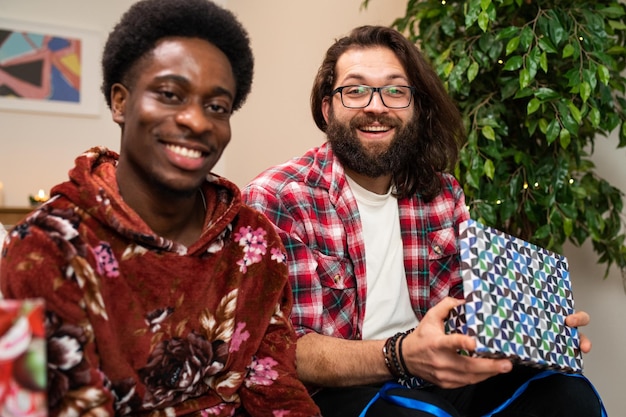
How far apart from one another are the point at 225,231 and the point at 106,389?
0.35 metres

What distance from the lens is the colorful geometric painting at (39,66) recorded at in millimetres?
4020

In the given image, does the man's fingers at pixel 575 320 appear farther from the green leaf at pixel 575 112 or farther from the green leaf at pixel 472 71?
the green leaf at pixel 472 71

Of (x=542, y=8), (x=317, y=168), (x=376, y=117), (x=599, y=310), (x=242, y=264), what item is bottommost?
(x=599, y=310)

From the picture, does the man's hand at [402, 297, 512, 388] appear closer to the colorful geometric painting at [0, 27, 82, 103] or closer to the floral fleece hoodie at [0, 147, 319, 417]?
the floral fleece hoodie at [0, 147, 319, 417]

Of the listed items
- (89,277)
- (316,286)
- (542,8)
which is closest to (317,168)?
(316,286)

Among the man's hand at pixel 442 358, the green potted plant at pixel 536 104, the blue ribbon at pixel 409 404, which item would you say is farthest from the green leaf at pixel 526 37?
the blue ribbon at pixel 409 404

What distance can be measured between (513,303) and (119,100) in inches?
29.2

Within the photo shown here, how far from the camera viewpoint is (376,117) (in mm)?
1570

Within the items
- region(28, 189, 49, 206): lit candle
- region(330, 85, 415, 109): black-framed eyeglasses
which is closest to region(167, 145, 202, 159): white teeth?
region(330, 85, 415, 109): black-framed eyeglasses

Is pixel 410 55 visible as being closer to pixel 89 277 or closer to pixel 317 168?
pixel 317 168

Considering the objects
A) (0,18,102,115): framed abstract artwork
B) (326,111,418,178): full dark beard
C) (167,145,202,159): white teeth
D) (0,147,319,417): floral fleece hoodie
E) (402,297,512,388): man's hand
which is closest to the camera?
(0,147,319,417): floral fleece hoodie

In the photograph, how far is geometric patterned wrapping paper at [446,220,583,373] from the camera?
1.06 metres

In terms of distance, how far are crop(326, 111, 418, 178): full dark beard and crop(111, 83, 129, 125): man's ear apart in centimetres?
64

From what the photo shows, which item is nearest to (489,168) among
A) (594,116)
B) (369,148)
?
(594,116)
